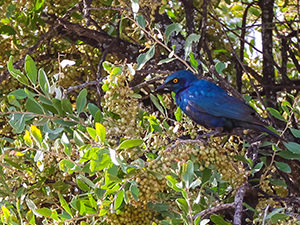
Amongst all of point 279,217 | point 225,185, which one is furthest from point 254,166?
point 279,217

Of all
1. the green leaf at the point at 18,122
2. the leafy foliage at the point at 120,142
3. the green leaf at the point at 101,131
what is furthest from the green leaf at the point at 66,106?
the green leaf at the point at 101,131

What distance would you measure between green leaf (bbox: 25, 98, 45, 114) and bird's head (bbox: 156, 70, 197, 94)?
1125mm

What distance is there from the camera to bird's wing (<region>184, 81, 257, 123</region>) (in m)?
3.78

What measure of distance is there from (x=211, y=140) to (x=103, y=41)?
1.67 m

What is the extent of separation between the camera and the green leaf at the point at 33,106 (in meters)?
3.09

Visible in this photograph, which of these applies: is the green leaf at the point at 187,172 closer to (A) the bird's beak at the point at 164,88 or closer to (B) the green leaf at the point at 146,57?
(B) the green leaf at the point at 146,57

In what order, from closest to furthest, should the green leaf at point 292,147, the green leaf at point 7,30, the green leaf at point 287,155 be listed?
the green leaf at point 292,147 < the green leaf at point 287,155 < the green leaf at point 7,30

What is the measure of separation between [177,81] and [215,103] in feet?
1.05

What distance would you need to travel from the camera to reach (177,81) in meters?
3.93

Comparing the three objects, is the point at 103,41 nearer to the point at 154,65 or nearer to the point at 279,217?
the point at 154,65

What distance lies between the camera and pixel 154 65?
433 centimetres

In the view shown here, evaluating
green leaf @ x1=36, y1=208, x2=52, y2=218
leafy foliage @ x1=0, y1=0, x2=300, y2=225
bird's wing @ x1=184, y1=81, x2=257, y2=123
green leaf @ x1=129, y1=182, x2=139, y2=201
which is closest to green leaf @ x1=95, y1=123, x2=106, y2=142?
leafy foliage @ x1=0, y1=0, x2=300, y2=225

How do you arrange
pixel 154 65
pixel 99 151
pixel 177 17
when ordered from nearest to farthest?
pixel 99 151
pixel 154 65
pixel 177 17

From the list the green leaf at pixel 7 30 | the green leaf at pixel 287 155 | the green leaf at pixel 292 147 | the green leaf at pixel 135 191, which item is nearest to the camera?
the green leaf at pixel 135 191
